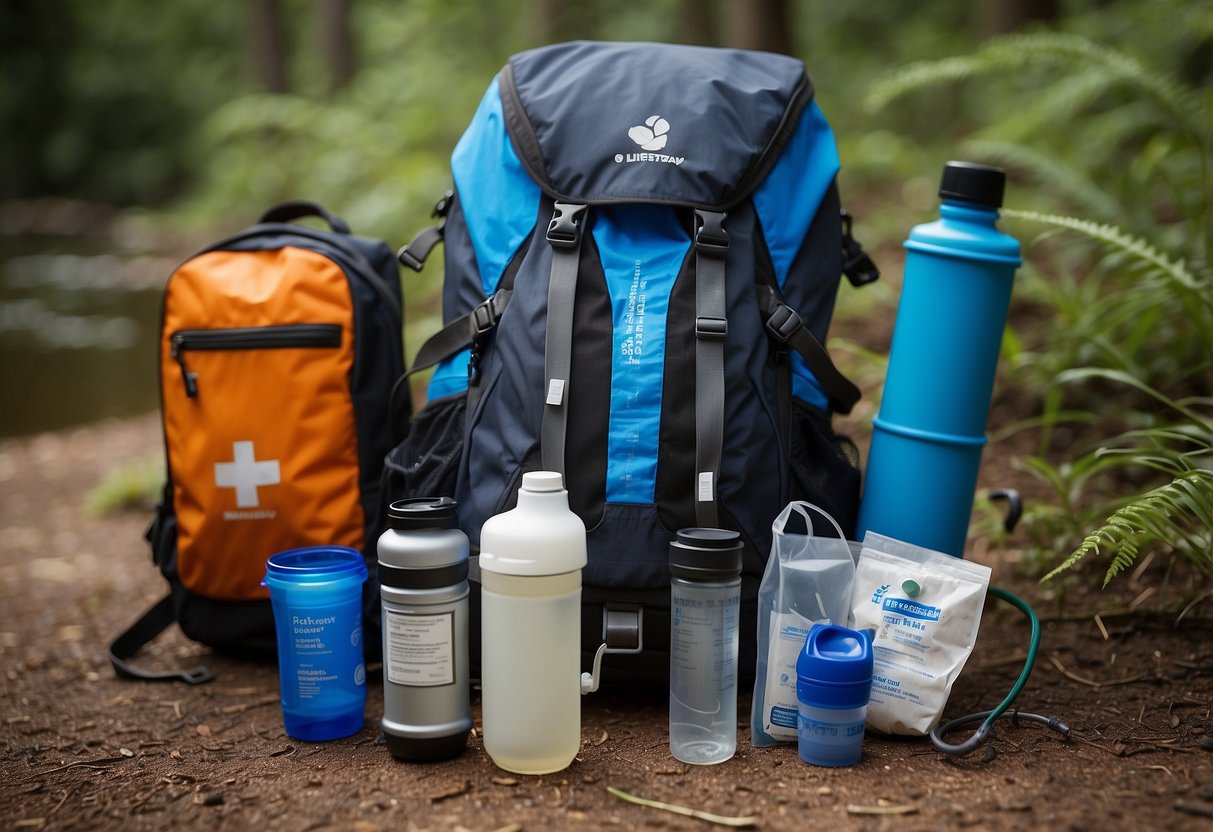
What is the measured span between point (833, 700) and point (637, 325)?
821 mm

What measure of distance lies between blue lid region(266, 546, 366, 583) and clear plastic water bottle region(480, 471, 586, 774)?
0.39m

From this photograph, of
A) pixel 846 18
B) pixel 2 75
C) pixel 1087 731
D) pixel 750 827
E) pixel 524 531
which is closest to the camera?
pixel 750 827

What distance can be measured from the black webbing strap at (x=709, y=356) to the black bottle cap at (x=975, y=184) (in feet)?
1.71

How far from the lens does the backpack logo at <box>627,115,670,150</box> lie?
2240 millimetres

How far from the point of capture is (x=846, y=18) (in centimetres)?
1205

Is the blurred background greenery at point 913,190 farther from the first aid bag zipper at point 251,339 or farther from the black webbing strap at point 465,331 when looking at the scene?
the first aid bag zipper at point 251,339

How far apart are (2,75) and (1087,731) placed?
93.4 feet

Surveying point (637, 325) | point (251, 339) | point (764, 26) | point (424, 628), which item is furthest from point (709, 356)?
point (764, 26)

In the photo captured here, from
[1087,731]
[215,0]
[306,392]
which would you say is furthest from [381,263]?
[215,0]

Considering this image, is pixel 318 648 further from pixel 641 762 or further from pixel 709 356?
pixel 709 356

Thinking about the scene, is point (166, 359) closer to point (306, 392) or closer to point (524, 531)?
point (306, 392)

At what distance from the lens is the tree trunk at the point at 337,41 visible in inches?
486

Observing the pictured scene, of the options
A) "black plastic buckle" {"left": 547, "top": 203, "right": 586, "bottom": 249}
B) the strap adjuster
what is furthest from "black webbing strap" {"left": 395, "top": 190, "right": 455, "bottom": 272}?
"black plastic buckle" {"left": 547, "top": 203, "right": 586, "bottom": 249}

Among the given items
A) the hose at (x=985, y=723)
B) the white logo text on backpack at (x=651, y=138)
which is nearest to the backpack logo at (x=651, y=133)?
the white logo text on backpack at (x=651, y=138)
